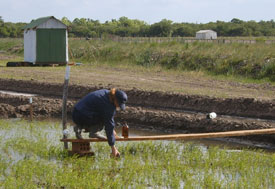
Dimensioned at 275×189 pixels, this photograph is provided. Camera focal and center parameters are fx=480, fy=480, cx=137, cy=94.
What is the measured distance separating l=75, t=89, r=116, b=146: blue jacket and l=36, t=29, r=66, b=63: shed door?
19.8 m

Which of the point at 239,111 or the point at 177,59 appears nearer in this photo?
the point at 239,111

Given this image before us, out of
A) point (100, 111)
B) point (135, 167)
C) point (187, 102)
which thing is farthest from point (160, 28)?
point (135, 167)

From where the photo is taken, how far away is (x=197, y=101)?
1550 cm

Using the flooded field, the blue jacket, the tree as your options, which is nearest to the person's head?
the blue jacket

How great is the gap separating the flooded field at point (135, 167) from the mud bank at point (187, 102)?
3468mm

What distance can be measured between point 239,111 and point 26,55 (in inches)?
732

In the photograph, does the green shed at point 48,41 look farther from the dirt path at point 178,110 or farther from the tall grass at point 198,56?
the dirt path at point 178,110

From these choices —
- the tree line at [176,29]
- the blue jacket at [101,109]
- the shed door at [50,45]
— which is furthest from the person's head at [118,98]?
the tree line at [176,29]

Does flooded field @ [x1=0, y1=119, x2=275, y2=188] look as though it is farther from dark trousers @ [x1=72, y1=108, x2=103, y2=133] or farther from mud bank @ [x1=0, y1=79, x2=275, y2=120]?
mud bank @ [x1=0, y1=79, x2=275, y2=120]

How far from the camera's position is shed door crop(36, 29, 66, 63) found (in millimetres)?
27984

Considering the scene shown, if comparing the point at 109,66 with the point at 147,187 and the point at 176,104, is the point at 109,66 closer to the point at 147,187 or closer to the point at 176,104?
the point at 176,104

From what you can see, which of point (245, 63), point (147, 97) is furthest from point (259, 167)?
point (245, 63)

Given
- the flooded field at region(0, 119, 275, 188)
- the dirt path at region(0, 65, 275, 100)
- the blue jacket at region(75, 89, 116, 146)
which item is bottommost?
the flooded field at region(0, 119, 275, 188)

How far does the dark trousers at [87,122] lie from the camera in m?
8.91
